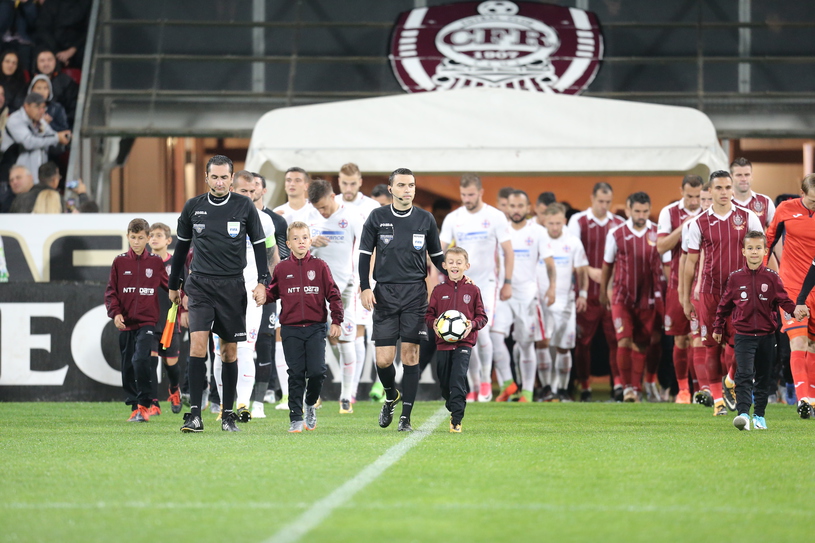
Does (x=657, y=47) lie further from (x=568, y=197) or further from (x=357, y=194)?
(x=357, y=194)

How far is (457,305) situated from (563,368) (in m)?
4.76

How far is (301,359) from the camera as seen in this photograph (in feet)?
27.1

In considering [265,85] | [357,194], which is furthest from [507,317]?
[265,85]

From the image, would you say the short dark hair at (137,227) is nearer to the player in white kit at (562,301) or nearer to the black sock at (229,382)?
the black sock at (229,382)

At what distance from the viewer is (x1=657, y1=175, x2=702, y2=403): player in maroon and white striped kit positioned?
11438 millimetres

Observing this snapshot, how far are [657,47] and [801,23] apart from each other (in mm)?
2233

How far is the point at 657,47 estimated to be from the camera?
60.4ft

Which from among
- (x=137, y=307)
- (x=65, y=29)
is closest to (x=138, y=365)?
(x=137, y=307)

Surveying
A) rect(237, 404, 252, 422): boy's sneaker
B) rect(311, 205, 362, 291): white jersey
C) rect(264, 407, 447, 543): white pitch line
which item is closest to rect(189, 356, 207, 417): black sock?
rect(237, 404, 252, 422): boy's sneaker

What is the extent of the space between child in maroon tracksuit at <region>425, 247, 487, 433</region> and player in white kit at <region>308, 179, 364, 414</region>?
2143 mm

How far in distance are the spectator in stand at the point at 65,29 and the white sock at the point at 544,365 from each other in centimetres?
997

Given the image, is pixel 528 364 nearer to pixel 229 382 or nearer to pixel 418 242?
pixel 418 242

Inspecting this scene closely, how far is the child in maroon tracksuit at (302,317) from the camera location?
26.9 feet

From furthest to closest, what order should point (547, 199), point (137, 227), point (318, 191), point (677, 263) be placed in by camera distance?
point (547, 199) → point (677, 263) → point (318, 191) → point (137, 227)
